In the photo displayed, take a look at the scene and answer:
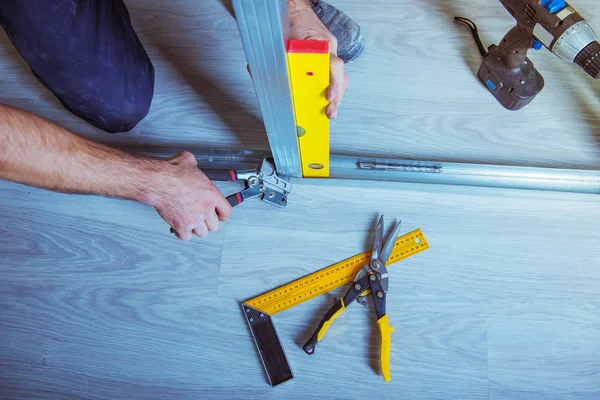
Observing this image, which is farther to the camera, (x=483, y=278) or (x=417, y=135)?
(x=417, y=135)

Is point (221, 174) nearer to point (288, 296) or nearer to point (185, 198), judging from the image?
point (185, 198)

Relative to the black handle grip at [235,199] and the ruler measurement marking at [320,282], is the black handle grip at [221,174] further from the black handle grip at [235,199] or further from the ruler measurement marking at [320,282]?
the ruler measurement marking at [320,282]

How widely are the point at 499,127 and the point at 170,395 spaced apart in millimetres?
1063

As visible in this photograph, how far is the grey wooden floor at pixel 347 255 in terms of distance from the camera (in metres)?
1.12

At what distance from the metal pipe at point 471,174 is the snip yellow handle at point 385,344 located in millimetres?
365

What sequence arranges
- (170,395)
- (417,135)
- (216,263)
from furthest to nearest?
(417,135) → (216,263) → (170,395)

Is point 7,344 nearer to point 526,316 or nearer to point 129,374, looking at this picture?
point 129,374

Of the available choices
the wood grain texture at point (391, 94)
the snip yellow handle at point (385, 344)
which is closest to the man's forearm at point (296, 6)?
the wood grain texture at point (391, 94)

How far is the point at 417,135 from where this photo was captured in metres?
1.32

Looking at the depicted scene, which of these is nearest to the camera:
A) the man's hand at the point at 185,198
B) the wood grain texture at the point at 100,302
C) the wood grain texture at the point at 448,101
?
the man's hand at the point at 185,198

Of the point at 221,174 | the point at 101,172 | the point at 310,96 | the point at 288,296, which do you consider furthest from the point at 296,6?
the point at 288,296

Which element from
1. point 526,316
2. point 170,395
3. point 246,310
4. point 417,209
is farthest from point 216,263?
point 526,316

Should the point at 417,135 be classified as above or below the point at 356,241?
above

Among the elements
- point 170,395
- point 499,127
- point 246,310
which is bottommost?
point 170,395
